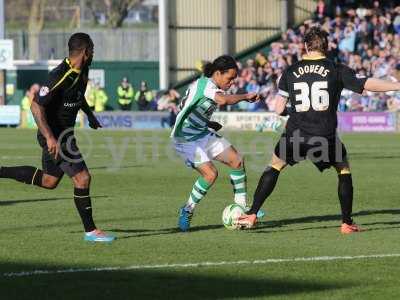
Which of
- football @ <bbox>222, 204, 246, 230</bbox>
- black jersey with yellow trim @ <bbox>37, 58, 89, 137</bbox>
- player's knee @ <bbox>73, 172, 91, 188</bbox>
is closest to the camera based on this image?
black jersey with yellow trim @ <bbox>37, 58, 89, 137</bbox>

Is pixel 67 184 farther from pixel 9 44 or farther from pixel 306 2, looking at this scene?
pixel 306 2

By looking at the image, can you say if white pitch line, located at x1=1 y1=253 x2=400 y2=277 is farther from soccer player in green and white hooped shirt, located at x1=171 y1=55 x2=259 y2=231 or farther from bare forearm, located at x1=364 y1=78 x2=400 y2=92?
soccer player in green and white hooped shirt, located at x1=171 y1=55 x2=259 y2=231

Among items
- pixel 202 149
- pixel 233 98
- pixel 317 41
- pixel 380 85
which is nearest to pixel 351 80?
pixel 380 85

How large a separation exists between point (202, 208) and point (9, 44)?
28.7m

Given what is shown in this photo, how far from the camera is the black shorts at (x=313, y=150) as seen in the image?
477 inches

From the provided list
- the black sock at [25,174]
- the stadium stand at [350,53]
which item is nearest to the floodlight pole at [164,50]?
the stadium stand at [350,53]

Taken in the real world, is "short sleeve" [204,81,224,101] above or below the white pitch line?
above

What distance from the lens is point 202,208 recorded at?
15.0 m

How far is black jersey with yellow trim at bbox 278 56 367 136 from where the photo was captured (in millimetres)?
12062

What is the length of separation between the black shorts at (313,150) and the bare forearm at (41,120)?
242 cm

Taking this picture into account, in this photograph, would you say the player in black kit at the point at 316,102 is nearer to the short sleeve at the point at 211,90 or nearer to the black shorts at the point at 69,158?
the short sleeve at the point at 211,90

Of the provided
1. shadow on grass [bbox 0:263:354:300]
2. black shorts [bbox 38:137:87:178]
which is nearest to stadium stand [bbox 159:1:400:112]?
black shorts [bbox 38:137:87:178]

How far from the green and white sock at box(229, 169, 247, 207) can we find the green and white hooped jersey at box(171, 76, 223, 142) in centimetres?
63

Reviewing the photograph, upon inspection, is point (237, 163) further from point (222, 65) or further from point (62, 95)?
point (62, 95)
